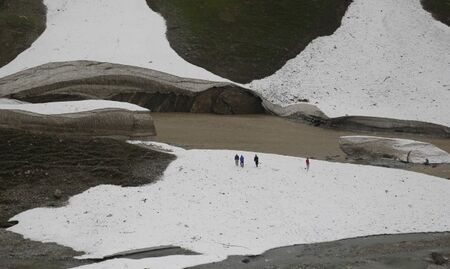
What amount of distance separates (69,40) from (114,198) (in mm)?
25994

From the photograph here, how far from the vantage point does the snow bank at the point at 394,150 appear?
3052 cm

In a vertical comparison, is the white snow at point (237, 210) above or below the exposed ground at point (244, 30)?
below

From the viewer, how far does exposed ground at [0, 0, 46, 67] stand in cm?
4462

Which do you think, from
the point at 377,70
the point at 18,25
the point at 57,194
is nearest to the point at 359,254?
the point at 57,194

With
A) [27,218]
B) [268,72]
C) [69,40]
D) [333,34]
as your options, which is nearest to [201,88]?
[268,72]

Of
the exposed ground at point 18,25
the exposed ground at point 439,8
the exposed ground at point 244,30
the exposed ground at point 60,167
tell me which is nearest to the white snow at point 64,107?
the exposed ground at point 60,167

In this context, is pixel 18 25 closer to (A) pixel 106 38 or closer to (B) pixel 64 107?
(A) pixel 106 38

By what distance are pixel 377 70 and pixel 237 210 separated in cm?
2768

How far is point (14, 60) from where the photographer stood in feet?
141

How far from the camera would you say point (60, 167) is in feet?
80.8

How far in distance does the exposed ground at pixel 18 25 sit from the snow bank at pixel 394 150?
26.9 metres

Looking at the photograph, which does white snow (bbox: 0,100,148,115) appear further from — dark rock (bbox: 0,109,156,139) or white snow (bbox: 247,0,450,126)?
white snow (bbox: 247,0,450,126)

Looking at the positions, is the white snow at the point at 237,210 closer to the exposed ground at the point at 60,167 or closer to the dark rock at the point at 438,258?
the exposed ground at the point at 60,167

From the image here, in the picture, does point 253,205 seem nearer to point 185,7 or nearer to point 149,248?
point 149,248
